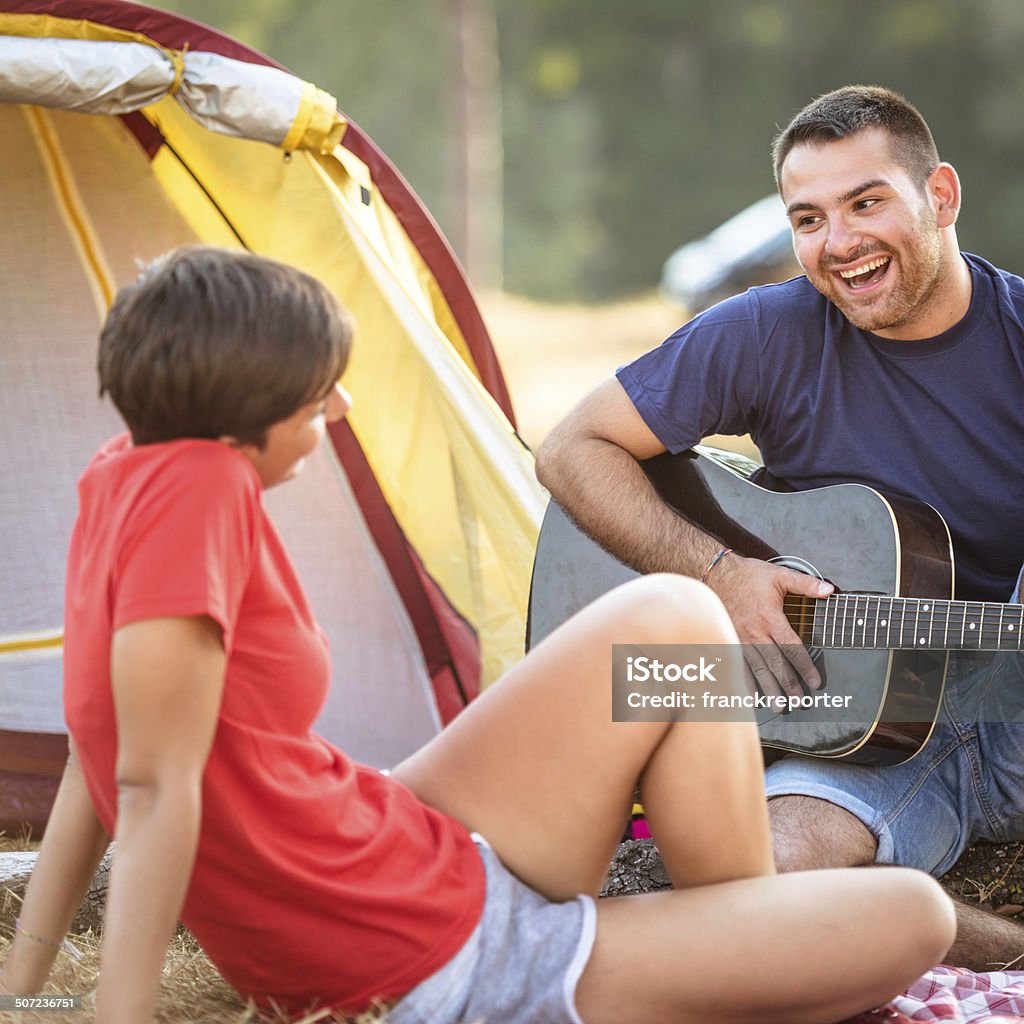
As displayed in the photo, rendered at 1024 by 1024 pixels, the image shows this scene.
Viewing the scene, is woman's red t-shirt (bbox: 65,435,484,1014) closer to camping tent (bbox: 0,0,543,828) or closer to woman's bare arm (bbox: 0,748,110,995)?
woman's bare arm (bbox: 0,748,110,995)

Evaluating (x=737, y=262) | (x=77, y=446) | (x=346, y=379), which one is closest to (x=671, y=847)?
(x=346, y=379)

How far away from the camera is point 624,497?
103 inches

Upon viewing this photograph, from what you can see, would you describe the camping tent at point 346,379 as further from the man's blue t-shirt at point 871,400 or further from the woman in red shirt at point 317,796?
the woman in red shirt at point 317,796

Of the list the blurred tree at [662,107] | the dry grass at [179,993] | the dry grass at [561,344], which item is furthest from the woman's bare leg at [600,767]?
the blurred tree at [662,107]

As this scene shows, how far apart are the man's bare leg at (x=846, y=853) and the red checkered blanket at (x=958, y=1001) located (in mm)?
83

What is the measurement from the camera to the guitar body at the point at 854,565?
2312mm

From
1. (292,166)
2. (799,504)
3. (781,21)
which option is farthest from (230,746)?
(781,21)

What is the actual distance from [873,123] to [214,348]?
5.26 ft

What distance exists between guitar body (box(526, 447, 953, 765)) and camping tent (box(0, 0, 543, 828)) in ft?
1.64

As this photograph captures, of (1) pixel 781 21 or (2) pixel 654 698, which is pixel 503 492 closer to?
(2) pixel 654 698

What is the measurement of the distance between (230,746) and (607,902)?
0.49m

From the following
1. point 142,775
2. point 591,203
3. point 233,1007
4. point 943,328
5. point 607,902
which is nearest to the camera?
point 142,775

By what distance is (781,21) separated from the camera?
22.7 meters

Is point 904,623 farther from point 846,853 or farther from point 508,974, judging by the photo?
point 508,974
